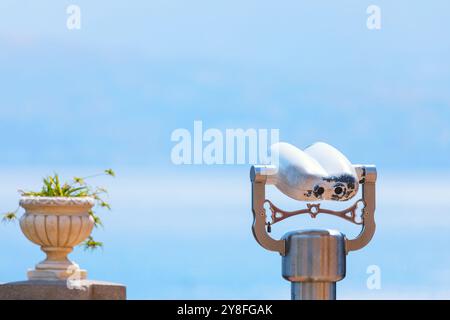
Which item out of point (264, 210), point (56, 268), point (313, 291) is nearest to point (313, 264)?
point (313, 291)

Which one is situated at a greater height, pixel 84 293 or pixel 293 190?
pixel 293 190

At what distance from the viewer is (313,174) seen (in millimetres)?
6789

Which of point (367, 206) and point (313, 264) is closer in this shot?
point (313, 264)

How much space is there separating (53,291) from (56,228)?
0.44 metres

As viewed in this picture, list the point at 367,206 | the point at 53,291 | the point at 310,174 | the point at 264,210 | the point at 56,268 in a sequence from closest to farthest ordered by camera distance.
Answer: the point at 310,174 < the point at 264,210 < the point at 367,206 < the point at 53,291 < the point at 56,268

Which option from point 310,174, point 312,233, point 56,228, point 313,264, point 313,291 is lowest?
point 313,291

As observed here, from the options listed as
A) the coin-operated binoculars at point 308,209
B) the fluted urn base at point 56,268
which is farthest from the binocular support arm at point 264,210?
the fluted urn base at point 56,268

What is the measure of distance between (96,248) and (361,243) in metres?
2.06

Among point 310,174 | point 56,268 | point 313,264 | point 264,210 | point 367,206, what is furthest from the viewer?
point 56,268

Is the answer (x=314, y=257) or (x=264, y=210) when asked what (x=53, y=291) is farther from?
(x=314, y=257)

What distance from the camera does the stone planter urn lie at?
785 cm
